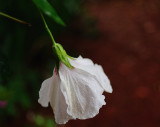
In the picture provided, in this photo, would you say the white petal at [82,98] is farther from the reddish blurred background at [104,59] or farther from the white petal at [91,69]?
the reddish blurred background at [104,59]

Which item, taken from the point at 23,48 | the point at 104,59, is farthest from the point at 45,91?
the point at 104,59

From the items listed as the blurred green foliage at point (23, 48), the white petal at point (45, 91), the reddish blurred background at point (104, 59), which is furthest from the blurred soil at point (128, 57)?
the white petal at point (45, 91)

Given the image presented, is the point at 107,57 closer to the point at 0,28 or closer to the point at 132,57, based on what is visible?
the point at 132,57

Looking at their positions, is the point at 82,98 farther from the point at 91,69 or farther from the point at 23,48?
the point at 23,48

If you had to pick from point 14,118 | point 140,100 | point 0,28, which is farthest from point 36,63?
point 0,28

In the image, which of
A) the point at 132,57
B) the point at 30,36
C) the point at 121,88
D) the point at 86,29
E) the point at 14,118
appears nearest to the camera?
the point at 30,36

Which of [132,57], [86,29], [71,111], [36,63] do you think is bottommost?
[132,57]

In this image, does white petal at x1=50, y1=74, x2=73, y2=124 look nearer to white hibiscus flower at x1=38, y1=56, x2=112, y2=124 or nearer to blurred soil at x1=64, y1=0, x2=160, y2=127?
white hibiscus flower at x1=38, y1=56, x2=112, y2=124

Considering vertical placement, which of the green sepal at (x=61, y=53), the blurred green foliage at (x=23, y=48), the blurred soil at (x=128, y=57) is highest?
the green sepal at (x=61, y=53)
